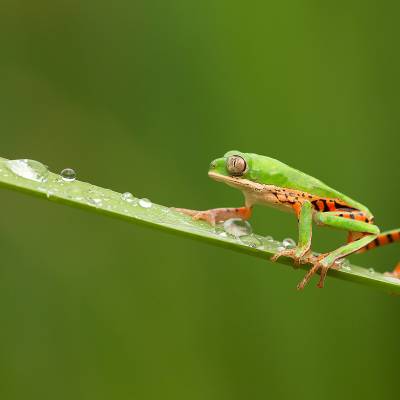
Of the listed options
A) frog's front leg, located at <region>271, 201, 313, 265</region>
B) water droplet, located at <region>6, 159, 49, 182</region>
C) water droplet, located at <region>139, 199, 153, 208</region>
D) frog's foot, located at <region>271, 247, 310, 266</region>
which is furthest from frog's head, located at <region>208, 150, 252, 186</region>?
water droplet, located at <region>6, 159, 49, 182</region>

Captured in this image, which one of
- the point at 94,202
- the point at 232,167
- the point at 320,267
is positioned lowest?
the point at 320,267

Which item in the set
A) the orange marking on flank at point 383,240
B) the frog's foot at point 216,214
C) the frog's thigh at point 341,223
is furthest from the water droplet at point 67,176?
the orange marking on flank at point 383,240

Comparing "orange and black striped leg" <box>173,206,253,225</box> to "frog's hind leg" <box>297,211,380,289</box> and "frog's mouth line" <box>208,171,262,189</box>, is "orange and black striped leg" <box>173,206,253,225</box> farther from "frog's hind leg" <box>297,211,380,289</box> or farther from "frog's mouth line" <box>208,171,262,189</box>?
"frog's hind leg" <box>297,211,380,289</box>

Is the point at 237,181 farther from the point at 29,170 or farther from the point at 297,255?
the point at 29,170

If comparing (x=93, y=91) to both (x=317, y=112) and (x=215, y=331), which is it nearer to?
(x=317, y=112)

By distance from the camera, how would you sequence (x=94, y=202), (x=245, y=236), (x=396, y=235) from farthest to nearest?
(x=396, y=235) → (x=245, y=236) → (x=94, y=202)

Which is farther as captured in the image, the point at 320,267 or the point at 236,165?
the point at 236,165

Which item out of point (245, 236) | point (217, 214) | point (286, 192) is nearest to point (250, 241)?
point (245, 236)
